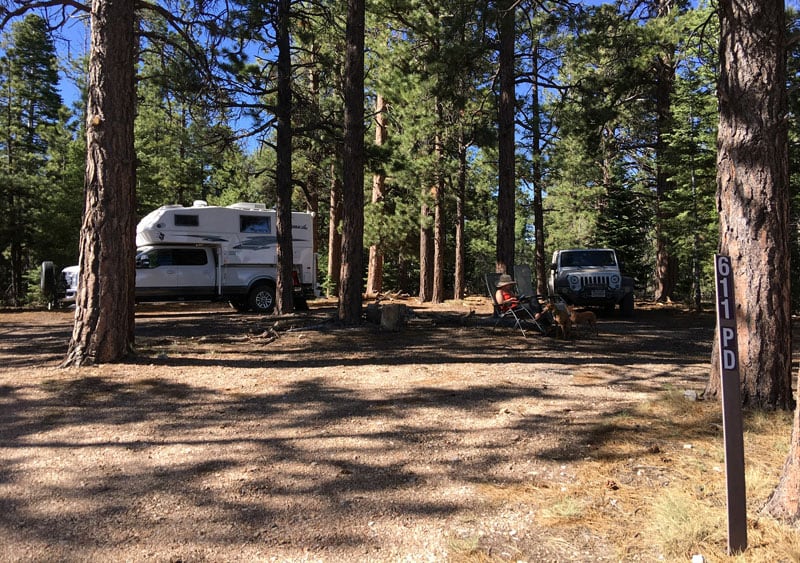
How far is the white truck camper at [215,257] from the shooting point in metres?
14.5

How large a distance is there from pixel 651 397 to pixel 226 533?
4148mm

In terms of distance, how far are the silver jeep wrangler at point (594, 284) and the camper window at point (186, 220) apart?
1001cm

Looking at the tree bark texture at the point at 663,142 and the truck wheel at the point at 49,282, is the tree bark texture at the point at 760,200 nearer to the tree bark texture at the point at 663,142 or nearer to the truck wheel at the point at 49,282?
the tree bark texture at the point at 663,142

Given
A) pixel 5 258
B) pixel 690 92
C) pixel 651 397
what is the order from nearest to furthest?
pixel 651 397 < pixel 690 92 < pixel 5 258

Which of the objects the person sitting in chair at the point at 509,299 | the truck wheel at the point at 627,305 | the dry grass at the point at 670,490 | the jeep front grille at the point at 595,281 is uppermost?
the jeep front grille at the point at 595,281

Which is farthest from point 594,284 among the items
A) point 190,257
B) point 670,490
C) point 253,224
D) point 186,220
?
point 670,490

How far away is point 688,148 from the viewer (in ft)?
52.3

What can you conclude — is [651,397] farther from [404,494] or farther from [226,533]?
[226,533]

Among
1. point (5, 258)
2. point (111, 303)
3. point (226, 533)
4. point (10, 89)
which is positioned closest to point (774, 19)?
point (226, 533)

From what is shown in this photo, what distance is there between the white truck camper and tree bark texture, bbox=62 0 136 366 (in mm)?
8164

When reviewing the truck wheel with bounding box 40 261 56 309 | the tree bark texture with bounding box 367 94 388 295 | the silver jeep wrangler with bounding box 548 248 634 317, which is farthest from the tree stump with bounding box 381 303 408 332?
the tree bark texture with bounding box 367 94 388 295

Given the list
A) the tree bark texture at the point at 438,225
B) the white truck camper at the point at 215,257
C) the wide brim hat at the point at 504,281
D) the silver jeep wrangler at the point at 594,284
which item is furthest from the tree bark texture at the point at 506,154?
the white truck camper at the point at 215,257

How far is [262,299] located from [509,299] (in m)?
8.48

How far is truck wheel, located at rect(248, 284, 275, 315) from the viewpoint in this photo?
51.7 ft
